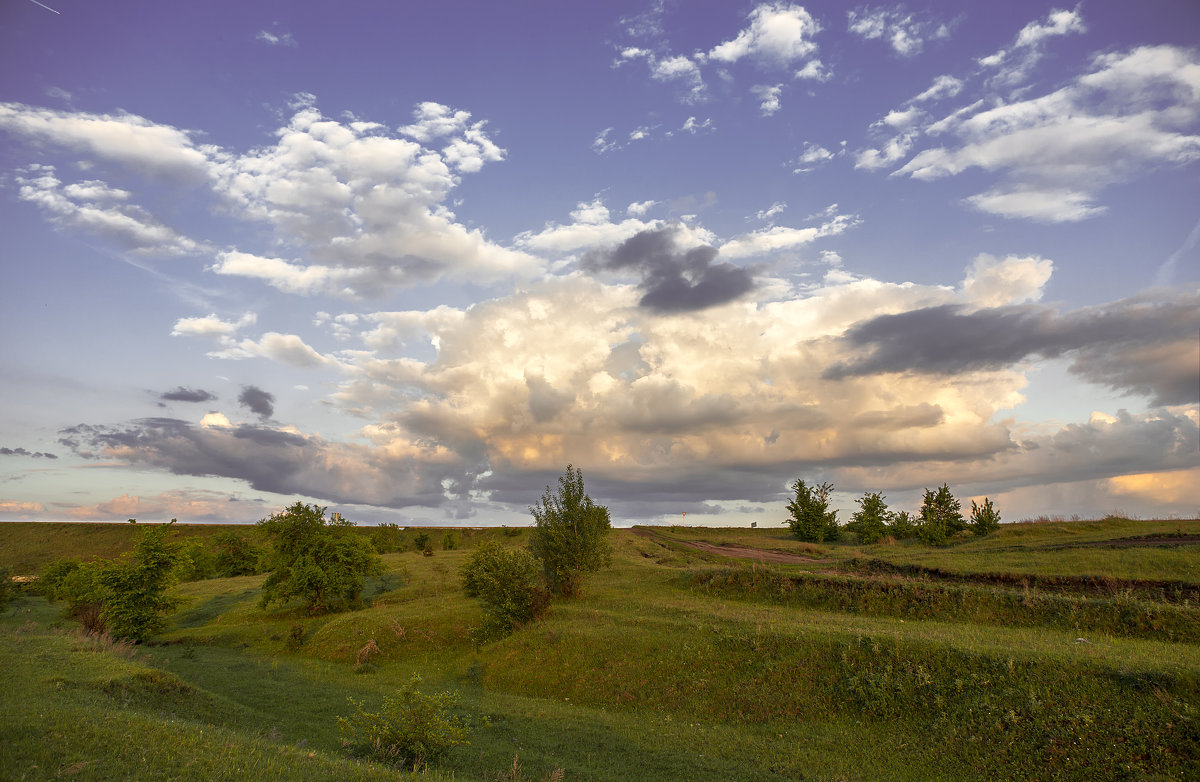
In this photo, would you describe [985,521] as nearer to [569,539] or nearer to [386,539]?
[569,539]

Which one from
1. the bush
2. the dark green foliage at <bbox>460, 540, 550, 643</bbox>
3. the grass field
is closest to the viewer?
the grass field

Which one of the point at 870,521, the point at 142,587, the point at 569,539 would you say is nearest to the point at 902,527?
the point at 870,521

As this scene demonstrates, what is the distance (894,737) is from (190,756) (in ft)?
68.6

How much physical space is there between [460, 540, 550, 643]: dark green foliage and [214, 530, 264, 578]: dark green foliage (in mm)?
66169

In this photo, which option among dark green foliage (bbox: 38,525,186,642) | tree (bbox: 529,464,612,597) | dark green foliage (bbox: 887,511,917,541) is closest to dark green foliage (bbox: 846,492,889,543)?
dark green foliage (bbox: 887,511,917,541)

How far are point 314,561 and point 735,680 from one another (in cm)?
4358

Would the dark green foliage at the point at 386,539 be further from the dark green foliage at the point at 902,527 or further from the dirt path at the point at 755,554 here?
Result: the dark green foliage at the point at 902,527

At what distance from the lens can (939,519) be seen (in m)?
63.3

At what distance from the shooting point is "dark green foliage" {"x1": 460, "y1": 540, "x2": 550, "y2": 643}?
1479 inches

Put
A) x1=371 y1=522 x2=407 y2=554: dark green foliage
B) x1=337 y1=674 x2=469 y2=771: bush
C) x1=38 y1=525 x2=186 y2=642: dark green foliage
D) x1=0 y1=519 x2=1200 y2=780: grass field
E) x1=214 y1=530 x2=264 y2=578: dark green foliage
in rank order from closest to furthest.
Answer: x1=0 y1=519 x2=1200 y2=780: grass field → x1=337 y1=674 x2=469 y2=771: bush → x1=38 y1=525 x2=186 y2=642: dark green foliage → x1=214 y1=530 x2=264 y2=578: dark green foliage → x1=371 y1=522 x2=407 y2=554: dark green foliage

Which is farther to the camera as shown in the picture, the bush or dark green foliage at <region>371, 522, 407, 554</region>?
dark green foliage at <region>371, 522, 407, 554</region>

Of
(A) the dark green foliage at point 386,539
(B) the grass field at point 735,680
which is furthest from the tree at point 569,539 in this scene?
(A) the dark green foliage at point 386,539

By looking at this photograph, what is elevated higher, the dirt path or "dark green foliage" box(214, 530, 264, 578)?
the dirt path

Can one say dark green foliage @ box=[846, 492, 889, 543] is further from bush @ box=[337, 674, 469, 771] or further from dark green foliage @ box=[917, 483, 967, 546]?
bush @ box=[337, 674, 469, 771]
